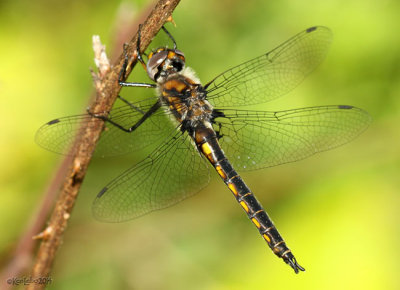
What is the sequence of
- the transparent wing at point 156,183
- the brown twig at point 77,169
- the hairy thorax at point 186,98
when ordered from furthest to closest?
the hairy thorax at point 186,98 → the transparent wing at point 156,183 → the brown twig at point 77,169

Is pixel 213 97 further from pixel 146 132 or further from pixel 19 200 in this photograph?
pixel 19 200

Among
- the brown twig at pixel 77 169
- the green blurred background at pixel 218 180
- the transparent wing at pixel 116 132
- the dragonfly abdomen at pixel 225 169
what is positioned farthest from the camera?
the green blurred background at pixel 218 180

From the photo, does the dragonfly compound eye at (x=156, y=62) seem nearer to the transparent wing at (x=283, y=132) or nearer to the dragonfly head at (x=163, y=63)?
the dragonfly head at (x=163, y=63)

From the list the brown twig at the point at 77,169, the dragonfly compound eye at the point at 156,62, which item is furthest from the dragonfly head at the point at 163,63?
the brown twig at the point at 77,169

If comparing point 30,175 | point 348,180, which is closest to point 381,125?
point 348,180

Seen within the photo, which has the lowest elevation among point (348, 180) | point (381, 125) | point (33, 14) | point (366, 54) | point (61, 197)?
point (348, 180)

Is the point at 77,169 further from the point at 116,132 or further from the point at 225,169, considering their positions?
the point at 225,169

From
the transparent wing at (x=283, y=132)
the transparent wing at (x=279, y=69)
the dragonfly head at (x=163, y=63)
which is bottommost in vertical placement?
the transparent wing at (x=283, y=132)
